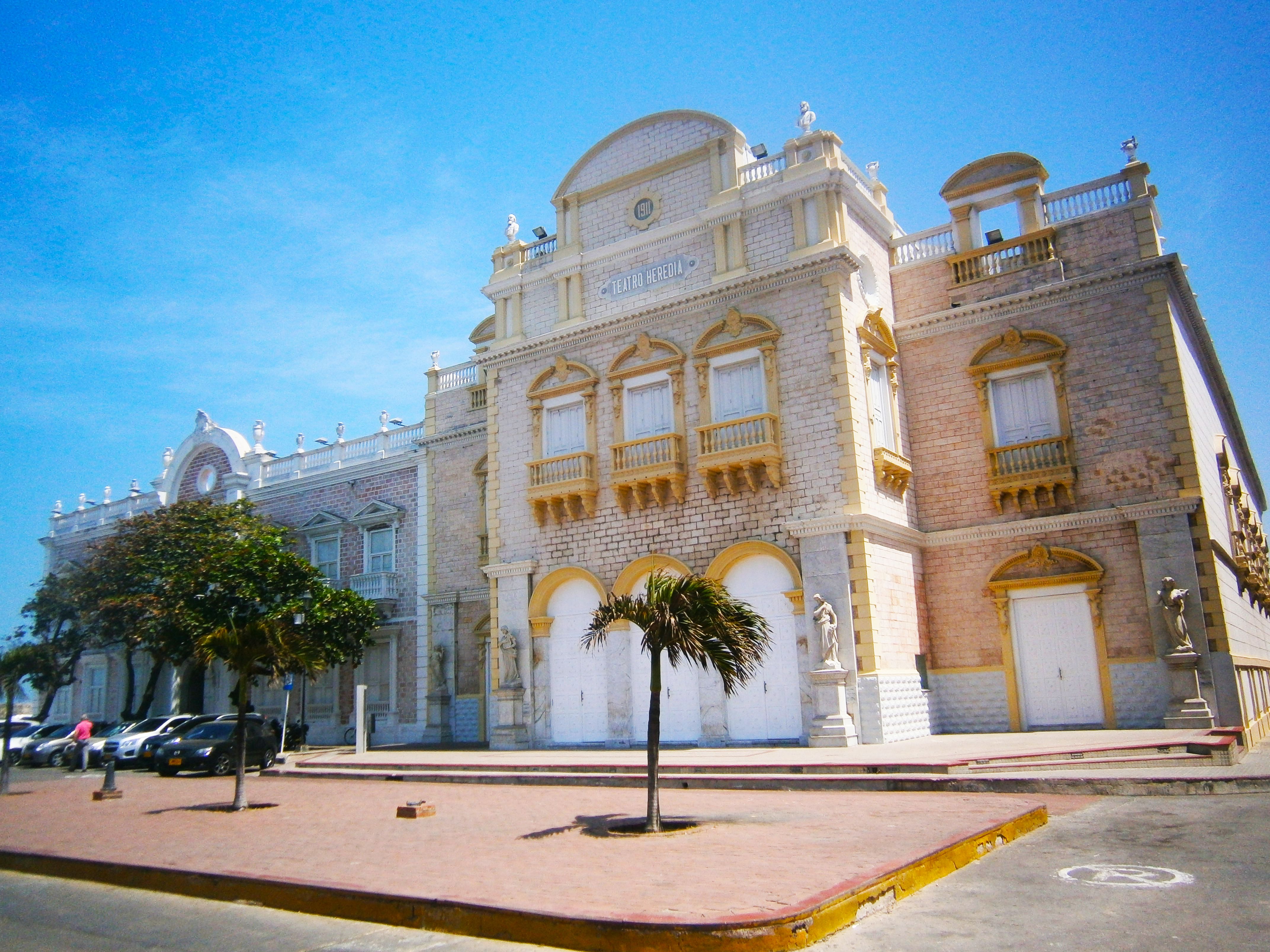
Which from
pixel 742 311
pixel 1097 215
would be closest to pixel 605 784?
pixel 742 311

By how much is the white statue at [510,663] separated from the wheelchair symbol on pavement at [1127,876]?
54.4 feet

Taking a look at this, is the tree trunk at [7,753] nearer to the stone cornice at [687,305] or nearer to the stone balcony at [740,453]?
the stone cornice at [687,305]

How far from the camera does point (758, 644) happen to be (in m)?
11.9

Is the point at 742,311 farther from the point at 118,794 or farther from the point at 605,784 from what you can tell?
the point at 118,794

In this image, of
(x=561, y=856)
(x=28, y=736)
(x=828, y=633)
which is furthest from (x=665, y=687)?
(x=28, y=736)

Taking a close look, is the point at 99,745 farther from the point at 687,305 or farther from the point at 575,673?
the point at 687,305

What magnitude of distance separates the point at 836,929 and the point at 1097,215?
1844 cm

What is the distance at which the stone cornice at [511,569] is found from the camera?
23484 mm

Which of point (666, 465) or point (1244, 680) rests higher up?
point (666, 465)

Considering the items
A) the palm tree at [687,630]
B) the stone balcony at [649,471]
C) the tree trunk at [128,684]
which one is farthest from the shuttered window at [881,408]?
the tree trunk at [128,684]

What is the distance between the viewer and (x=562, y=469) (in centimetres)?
2305

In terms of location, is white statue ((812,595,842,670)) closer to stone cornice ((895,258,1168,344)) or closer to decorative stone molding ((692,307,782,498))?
decorative stone molding ((692,307,782,498))

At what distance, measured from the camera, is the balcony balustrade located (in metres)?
19.9

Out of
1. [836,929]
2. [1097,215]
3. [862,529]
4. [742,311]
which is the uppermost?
[1097,215]
